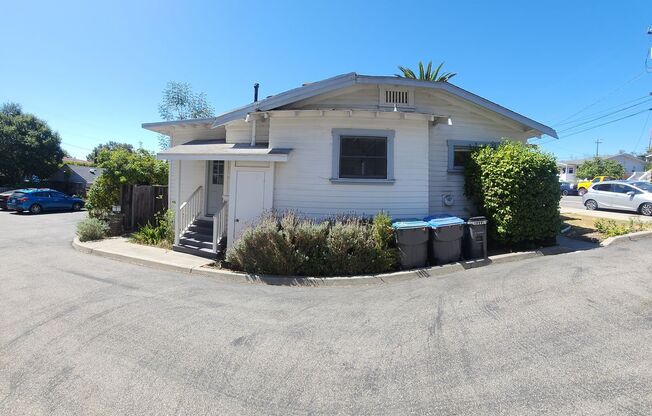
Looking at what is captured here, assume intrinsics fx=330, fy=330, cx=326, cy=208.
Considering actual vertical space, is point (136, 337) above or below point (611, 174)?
below

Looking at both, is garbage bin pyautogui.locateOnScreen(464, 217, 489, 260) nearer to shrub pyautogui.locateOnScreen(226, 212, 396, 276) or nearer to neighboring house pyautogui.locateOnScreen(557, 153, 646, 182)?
shrub pyautogui.locateOnScreen(226, 212, 396, 276)

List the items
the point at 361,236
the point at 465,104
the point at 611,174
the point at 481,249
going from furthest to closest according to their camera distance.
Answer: the point at 611,174, the point at 465,104, the point at 481,249, the point at 361,236

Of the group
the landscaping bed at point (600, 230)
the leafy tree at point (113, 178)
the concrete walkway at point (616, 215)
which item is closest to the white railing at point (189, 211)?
the leafy tree at point (113, 178)

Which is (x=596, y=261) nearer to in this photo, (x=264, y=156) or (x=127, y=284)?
(x=264, y=156)

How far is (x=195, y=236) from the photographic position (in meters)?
9.11

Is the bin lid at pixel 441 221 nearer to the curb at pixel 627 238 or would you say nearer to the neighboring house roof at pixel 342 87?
the neighboring house roof at pixel 342 87

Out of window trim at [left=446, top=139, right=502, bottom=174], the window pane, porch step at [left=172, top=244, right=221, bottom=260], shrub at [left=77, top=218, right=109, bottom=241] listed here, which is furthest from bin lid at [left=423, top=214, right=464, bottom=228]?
shrub at [left=77, top=218, right=109, bottom=241]

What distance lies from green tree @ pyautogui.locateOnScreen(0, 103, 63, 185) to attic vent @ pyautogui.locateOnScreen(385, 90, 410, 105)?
34423 mm

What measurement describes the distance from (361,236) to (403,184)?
7.83 feet

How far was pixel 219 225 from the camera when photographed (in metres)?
8.37

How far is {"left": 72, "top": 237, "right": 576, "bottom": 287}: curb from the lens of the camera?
6344mm

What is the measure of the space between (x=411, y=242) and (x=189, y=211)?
256 inches

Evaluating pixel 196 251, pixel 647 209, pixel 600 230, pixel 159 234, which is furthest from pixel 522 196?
pixel 647 209

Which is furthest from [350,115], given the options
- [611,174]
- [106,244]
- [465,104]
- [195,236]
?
[611,174]
